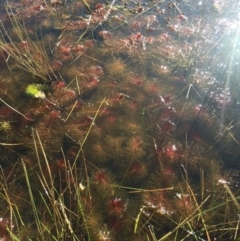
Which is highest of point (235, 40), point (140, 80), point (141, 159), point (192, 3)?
point (192, 3)

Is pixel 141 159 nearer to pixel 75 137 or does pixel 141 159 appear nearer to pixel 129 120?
pixel 129 120

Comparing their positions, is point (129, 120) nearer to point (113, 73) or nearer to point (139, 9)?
point (113, 73)

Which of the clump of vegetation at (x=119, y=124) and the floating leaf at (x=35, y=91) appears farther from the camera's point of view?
the floating leaf at (x=35, y=91)

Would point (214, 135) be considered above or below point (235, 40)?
below

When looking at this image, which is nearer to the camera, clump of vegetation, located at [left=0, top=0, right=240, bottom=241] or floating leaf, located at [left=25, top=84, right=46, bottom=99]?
clump of vegetation, located at [left=0, top=0, right=240, bottom=241]

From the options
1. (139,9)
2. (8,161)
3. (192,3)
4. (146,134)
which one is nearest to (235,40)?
(192,3)

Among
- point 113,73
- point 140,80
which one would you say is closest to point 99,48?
point 113,73

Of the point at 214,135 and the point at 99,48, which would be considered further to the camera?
the point at 99,48

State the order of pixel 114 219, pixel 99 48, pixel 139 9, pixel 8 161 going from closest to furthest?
pixel 114 219 < pixel 8 161 < pixel 99 48 < pixel 139 9

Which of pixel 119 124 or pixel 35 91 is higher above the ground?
pixel 35 91

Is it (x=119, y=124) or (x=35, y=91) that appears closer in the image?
(x=119, y=124)

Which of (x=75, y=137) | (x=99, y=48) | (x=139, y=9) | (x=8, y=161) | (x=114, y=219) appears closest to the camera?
(x=114, y=219)
